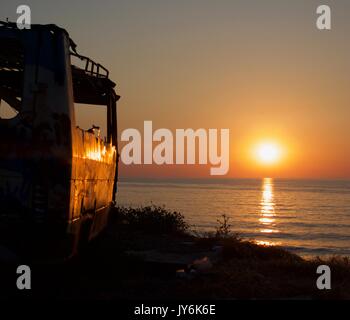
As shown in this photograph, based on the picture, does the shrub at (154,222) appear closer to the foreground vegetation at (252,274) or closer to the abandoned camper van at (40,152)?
the foreground vegetation at (252,274)

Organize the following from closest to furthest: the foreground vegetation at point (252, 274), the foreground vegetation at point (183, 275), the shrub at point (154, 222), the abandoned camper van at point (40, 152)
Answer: the abandoned camper van at point (40, 152), the foreground vegetation at point (183, 275), the foreground vegetation at point (252, 274), the shrub at point (154, 222)

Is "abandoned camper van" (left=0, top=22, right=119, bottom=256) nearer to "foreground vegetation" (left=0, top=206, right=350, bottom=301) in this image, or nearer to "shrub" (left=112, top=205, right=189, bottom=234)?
"foreground vegetation" (left=0, top=206, right=350, bottom=301)

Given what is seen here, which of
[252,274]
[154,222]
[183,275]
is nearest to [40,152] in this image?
[183,275]

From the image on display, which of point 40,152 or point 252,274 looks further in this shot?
point 252,274

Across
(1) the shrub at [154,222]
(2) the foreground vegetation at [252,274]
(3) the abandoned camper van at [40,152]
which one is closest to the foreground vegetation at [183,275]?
(2) the foreground vegetation at [252,274]

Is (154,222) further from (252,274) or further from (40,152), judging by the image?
(40,152)

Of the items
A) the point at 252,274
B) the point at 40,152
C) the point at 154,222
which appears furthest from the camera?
the point at 154,222

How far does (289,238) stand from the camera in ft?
156

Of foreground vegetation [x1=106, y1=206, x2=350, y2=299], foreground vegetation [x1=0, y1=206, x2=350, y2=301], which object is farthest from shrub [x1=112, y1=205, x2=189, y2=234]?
foreground vegetation [x1=0, y1=206, x2=350, y2=301]

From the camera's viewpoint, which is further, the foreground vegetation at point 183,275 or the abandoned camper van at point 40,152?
the foreground vegetation at point 183,275

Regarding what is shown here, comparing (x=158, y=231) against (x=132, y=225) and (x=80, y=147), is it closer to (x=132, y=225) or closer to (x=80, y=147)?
(x=132, y=225)

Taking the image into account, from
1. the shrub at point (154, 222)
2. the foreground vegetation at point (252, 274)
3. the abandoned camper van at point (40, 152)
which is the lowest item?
the foreground vegetation at point (252, 274)

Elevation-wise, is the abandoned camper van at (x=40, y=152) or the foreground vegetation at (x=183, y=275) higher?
the abandoned camper van at (x=40, y=152)
